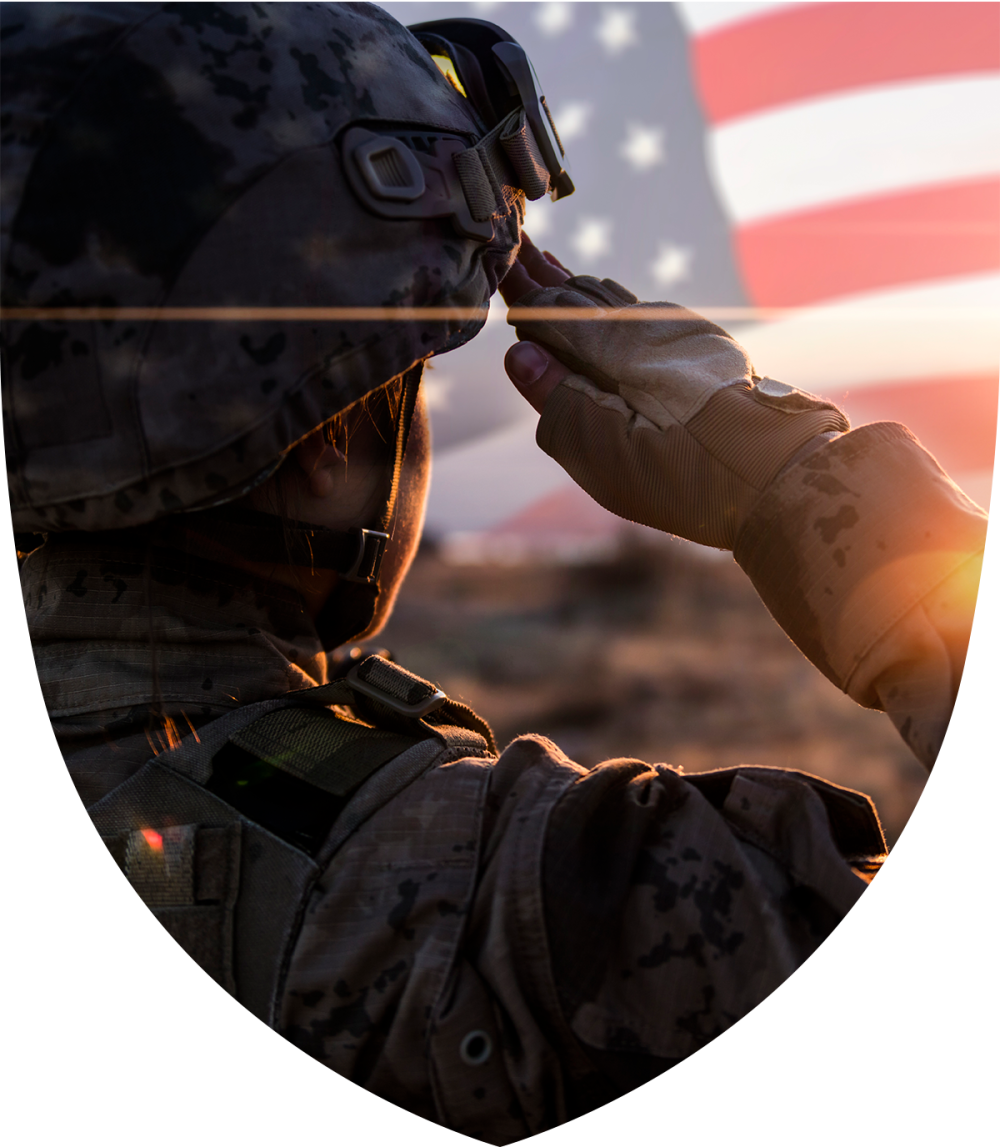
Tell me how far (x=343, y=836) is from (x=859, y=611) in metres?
0.72

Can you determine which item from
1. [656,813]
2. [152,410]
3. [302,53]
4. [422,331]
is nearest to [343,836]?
[656,813]

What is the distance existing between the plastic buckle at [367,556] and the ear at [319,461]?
0.09 metres

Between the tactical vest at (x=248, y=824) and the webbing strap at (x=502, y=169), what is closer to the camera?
the tactical vest at (x=248, y=824)

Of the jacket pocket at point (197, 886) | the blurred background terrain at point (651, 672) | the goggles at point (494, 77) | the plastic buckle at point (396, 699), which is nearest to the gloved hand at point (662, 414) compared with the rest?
the goggles at point (494, 77)

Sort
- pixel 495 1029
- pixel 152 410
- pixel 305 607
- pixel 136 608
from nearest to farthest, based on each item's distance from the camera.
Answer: pixel 495 1029, pixel 152 410, pixel 136 608, pixel 305 607

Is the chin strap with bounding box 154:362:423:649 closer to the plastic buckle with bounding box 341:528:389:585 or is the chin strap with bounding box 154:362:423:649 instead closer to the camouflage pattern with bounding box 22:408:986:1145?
the plastic buckle with bounding box 341:528:389:585

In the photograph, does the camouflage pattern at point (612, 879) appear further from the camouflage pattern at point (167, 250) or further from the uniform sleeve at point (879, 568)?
the camouflage pattern at point (167, 250)

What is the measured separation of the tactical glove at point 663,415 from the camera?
1148 mm

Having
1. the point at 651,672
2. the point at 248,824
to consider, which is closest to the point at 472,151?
the point at 248,824

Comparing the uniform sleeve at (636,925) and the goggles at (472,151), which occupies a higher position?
the goggles at (472,151)

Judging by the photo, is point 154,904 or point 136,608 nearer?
point 154,904

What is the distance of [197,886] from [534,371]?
91 centimetres

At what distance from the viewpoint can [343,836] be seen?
1.05 m

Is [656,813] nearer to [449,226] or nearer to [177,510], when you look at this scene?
[177,510]
